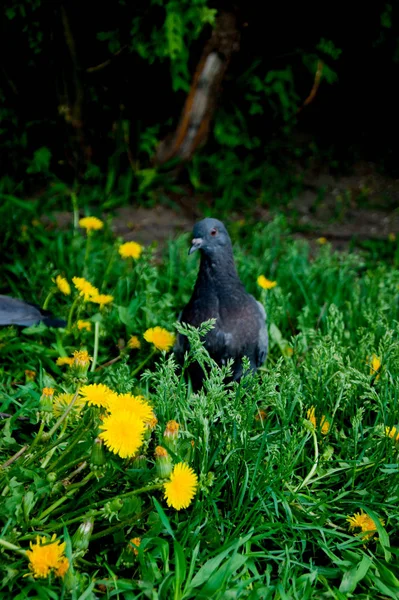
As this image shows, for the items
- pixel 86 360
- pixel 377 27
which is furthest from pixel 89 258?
pixel 377 27

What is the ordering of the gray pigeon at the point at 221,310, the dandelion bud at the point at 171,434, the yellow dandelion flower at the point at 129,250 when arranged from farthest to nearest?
the yellow dandelion flower at the point at 129,250
the gray pigeon at the point at 221,310
the dandelion bud at the point at 171,434

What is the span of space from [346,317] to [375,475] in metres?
1.19

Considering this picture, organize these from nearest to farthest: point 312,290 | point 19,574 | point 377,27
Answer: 1. point 19,574
2. point 312,290
3. point 377,27

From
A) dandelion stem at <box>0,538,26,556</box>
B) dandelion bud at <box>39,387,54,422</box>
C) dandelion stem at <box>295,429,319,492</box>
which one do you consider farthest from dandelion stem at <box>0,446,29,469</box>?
dandelion stem at <box>295,429,319,492</box>

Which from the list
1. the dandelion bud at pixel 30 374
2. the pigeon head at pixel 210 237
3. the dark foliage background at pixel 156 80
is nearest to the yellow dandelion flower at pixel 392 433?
the pigeon head at pixel 210 237

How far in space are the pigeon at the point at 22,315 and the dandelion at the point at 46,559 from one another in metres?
1.17

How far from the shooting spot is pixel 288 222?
4.90 metres

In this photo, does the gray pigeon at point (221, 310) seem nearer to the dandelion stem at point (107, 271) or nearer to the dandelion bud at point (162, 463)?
the dandelion stem at point (107, 271)

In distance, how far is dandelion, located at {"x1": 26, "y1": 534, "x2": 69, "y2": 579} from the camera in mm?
1547

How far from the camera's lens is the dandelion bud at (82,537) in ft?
5.44

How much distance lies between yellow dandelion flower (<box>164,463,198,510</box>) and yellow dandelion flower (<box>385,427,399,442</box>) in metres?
0.69

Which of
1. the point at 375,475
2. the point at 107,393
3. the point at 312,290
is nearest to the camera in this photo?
the point at 107,393

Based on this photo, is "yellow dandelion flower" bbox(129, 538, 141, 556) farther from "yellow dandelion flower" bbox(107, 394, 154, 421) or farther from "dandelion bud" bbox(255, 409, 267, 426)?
"dandelion bud" bbox(255, 409, 267, 426)

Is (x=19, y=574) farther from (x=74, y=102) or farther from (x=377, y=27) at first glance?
(x=377, y=27)
